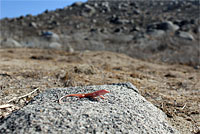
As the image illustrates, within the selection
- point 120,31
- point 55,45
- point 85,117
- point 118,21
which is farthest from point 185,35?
point 85,117

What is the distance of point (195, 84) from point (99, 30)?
15032 millimetres

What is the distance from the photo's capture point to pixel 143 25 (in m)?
22.5

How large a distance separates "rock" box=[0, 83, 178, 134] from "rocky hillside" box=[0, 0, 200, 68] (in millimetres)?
10193

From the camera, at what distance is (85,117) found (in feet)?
8.98

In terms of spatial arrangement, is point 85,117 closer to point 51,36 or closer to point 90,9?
point 51,36

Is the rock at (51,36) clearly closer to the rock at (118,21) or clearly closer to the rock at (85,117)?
the rock at (118,21)

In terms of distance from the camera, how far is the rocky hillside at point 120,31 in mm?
15703

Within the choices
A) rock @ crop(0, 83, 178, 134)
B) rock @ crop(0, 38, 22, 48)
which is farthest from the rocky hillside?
rock @ crop(0, 83, 178, 134)

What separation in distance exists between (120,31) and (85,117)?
18.8 metres

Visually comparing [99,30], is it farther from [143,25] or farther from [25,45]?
[25,45]

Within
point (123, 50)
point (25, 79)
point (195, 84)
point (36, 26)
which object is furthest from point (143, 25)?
point (25, 79)

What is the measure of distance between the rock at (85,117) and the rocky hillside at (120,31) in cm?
1019

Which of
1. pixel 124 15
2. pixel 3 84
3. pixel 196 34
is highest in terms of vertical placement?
pixel 124 15

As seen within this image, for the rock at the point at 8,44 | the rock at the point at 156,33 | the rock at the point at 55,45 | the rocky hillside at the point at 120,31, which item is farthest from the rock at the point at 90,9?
the rock at the point at 8,44
